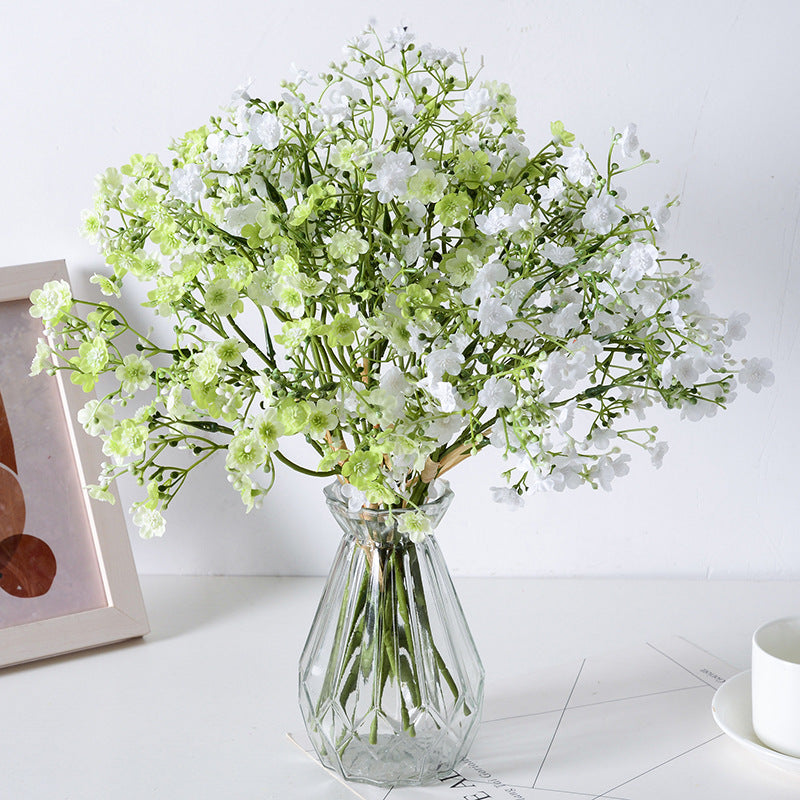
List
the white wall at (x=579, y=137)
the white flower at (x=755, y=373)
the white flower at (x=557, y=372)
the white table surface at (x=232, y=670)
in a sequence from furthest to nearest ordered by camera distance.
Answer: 1. the white wall at (x=579, y=137)
2. the white table surface at (x=232, y=670)
3. the white flower at (x=755, y=373)
4. the white flower at (x=557, y=372)

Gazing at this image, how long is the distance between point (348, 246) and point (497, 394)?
0.42ft

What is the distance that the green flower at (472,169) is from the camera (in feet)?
2.10

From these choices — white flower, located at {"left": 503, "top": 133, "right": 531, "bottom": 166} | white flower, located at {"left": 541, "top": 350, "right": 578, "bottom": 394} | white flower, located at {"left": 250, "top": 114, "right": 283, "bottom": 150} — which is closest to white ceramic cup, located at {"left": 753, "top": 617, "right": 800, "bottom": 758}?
white flower, located at {"left": 541, "top": 350, "right": 578, "bottom": 394}

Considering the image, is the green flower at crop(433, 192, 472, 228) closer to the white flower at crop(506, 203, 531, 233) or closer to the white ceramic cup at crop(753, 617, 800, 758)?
the white flower at crop(506, 203, 531, 233)

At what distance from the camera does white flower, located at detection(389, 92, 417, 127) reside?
2.06ft

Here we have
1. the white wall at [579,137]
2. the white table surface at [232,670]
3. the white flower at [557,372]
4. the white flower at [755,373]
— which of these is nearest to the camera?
the white flower at [557,372]

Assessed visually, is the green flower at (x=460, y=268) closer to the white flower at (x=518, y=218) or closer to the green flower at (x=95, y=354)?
the white flower at (x=518, y=218)

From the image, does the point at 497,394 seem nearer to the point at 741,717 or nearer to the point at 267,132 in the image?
the point at 267,132

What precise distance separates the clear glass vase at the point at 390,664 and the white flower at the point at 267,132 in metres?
0.27

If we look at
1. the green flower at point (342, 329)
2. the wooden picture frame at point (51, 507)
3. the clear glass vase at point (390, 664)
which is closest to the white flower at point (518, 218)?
the green flower at point (342, 329)

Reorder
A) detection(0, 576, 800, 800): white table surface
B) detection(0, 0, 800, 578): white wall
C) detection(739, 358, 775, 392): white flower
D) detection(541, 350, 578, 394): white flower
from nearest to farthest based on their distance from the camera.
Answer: detection(541, 350, 578, 394): white flower, detection(739, 358, 775, 392): white flower, detection(0, 576, 800, 800): white table surface, detection(0, 0, 800, 578): white wall

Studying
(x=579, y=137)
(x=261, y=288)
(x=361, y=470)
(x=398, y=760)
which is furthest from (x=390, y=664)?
(x=579, y=137)

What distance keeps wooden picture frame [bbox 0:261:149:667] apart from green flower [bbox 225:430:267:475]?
1.51ft

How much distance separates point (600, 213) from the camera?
2.03 ft
